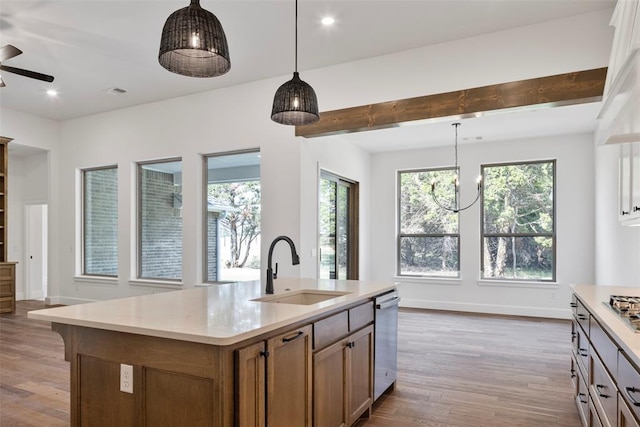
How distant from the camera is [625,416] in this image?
1.58 m

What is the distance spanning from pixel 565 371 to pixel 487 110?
2.68 meters

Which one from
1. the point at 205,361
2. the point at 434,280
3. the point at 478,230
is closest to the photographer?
the point at 205,361

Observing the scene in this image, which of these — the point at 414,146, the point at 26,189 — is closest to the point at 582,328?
the point at 414,146

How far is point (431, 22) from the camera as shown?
3.88 meters

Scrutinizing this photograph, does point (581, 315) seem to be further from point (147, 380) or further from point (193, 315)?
point (147, 380)

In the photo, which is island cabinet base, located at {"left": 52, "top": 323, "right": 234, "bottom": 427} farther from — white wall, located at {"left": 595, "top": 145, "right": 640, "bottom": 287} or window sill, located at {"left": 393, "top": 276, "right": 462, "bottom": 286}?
window sill, located at {"left": 393, "top": 276, "right": 462, "bottom": 286}

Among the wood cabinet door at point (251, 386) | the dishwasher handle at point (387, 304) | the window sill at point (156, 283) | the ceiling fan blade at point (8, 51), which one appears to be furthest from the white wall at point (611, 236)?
the ceiling fan blade at point (8, 51)

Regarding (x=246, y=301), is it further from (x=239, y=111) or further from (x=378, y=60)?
(x=239, y=111)

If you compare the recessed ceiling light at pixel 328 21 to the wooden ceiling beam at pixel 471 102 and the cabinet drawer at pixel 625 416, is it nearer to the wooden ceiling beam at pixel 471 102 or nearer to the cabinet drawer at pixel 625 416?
the wooden ceiling beam at pixel 471 102

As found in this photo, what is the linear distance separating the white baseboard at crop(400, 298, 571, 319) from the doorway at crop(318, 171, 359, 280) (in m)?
1.35

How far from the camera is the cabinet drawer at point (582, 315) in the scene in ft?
8.29

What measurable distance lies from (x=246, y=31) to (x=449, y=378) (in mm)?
3876

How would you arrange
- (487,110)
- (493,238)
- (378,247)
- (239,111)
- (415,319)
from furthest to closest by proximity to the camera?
(378,247), (493,238), (415,319), (239,111), (487,110)

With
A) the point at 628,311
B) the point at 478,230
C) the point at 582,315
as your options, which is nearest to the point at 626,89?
the point at 628,311
